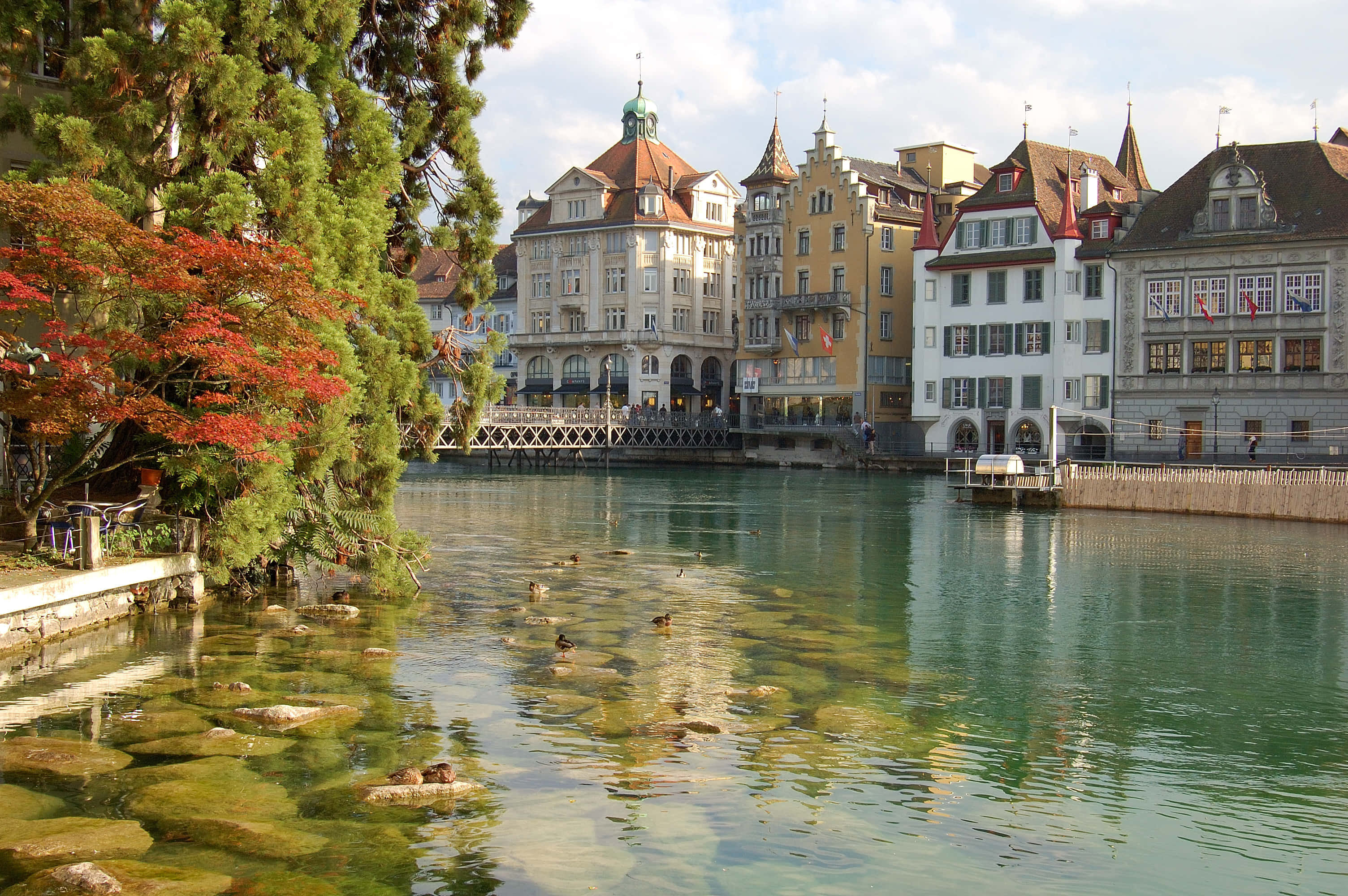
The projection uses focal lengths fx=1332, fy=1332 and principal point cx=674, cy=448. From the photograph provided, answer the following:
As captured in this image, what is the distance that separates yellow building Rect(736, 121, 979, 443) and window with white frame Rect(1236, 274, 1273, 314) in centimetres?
2158

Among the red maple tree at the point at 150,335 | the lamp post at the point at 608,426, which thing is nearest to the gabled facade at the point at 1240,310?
the lamp post at the point at 608,426

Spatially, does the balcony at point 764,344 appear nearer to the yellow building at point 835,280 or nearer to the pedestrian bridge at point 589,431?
the yellow building at point 835,280

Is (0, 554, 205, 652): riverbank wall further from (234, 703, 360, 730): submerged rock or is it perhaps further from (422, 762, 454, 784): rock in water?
(422, 762, 454, 784): rock in water

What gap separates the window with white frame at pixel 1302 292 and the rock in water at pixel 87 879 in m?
64.0

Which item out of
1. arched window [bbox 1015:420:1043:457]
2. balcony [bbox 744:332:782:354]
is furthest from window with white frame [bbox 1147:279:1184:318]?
balcony [bbox 744:332:782:354]

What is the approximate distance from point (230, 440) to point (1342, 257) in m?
58.0

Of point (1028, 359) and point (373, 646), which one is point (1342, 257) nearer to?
point (1028, 359)

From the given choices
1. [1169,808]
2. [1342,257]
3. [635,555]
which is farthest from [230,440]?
[1342,257]

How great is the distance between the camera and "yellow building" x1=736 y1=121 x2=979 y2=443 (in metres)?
84.1

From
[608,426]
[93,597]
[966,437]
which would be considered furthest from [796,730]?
[608,426]

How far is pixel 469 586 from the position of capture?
27.6 m

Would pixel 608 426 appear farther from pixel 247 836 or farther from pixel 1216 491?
pixel 247 836

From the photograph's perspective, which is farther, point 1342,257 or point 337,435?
point 1342,257

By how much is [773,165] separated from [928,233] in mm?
16887
